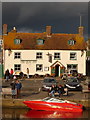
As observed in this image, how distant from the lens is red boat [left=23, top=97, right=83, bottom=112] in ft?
93.4

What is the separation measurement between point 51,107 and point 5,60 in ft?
79.1

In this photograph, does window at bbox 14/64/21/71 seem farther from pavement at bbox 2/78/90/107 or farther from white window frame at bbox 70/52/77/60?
pavement at bbox 2/78/90/107

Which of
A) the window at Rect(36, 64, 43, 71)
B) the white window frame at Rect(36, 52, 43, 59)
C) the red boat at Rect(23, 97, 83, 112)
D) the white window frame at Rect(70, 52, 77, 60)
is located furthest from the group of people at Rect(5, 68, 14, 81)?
the red boat at Rect(23, 97, 83, 112)

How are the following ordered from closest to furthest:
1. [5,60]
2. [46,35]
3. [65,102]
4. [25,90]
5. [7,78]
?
[65,102]
[25,90]
[7,78]
[5,60]
[46,35]

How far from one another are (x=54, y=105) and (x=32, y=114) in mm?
2160

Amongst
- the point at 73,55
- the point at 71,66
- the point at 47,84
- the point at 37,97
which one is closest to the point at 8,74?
the point at 71,66

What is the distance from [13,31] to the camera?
5681cm

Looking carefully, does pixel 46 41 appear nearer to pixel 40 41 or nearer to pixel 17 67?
pixel 40 41

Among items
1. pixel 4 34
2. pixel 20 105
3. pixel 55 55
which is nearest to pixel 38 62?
pixel 55 55

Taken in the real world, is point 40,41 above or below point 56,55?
above

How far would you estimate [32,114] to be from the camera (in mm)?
27984

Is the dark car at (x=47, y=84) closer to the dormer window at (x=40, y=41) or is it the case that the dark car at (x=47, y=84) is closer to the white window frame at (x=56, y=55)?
the white window frame at (x=56, y=55)

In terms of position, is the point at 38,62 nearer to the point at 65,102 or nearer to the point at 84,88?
the point at 84,88

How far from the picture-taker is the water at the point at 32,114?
88.9 ft
